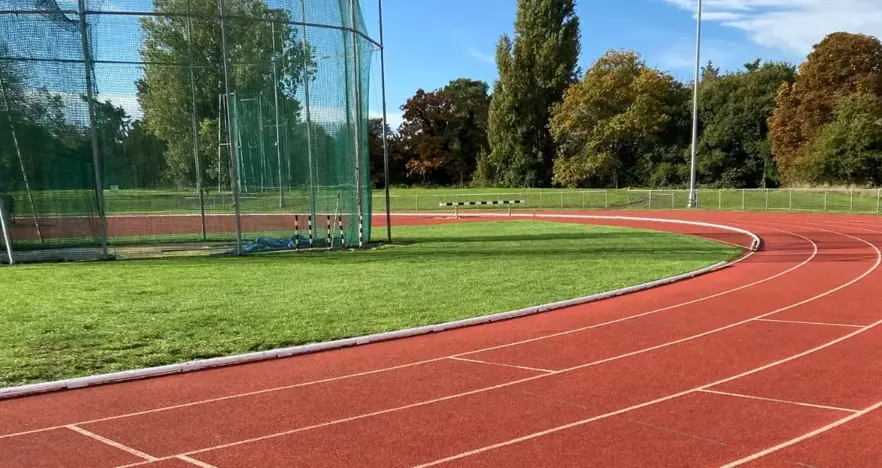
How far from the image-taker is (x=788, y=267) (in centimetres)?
1327

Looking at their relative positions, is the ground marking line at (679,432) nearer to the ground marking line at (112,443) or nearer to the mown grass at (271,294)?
the ground marking line at (112,443)

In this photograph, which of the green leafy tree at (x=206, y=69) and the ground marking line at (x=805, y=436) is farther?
the green leafy tree at (x=206, y=69)

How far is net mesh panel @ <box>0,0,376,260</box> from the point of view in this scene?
596 inches

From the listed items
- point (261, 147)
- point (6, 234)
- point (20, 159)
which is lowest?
point (6, 234)

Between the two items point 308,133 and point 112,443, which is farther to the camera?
point 308,133

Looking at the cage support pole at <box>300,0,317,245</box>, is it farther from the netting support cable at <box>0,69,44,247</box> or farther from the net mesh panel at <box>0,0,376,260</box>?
the netting support cable at <box>0,69,44,247</box>

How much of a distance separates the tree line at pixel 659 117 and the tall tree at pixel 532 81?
93 millimetres

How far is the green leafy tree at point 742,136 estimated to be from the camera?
50.2 meters

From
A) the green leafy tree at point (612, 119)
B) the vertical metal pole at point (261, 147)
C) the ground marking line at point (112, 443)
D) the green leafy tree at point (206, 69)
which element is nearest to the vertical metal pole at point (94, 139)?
the green leafy tree at point (206, 69)

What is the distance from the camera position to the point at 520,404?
16.9 ft

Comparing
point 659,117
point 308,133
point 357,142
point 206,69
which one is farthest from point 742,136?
point 206,69

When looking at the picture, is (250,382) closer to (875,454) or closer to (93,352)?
(93,352)

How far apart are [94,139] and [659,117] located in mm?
44779

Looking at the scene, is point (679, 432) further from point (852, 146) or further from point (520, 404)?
point (852, 146)
